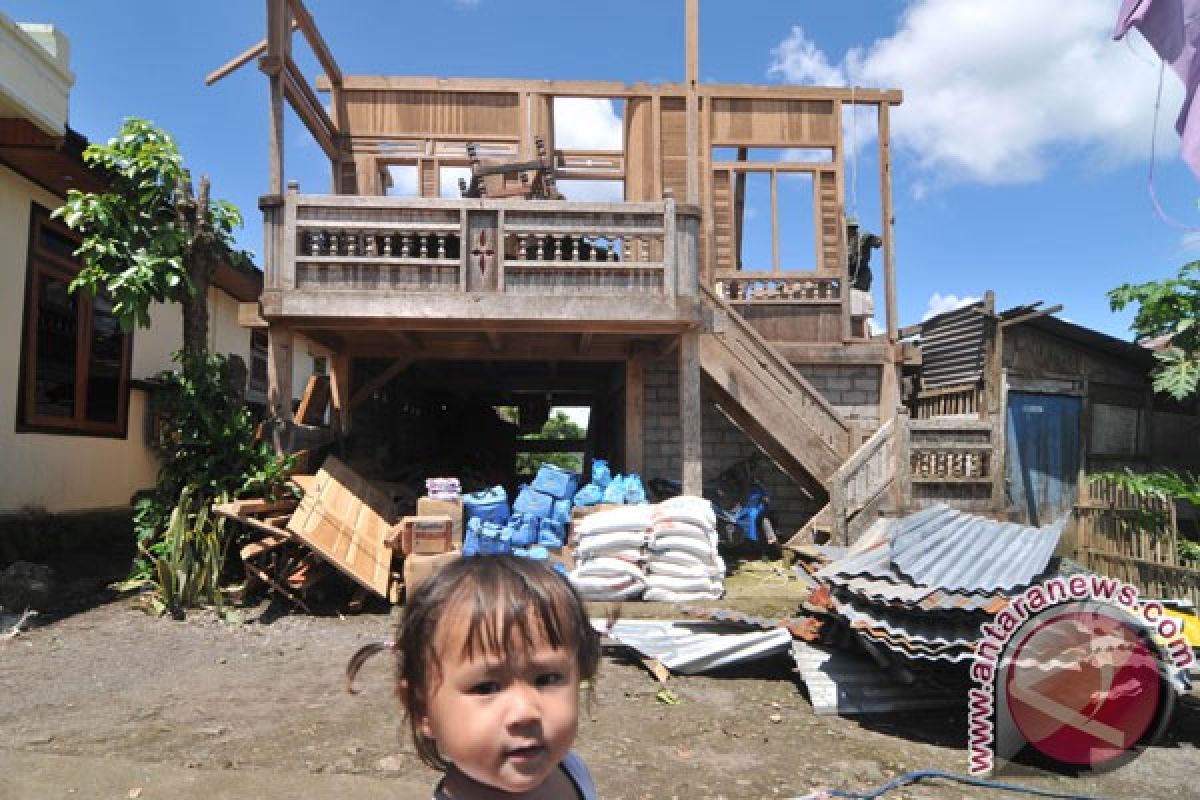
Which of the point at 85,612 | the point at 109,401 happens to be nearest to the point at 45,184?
the point at 109,401

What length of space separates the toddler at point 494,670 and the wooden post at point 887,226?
30.8 ft

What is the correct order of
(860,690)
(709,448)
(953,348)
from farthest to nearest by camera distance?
(953,348), (709,448), (860,690)

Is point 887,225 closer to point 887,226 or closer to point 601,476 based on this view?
point 887,226

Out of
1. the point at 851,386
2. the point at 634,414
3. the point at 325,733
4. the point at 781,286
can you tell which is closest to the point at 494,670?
the point at 325,733

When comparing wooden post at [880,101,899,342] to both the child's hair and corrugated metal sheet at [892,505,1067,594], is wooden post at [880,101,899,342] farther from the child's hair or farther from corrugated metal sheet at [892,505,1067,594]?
the child's hair

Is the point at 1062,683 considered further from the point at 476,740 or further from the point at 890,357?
the point at 890,357

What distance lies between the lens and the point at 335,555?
610cm

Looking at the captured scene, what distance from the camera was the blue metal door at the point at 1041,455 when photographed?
1018 centimetres

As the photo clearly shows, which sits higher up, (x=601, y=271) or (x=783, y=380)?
(x=601, y=271)

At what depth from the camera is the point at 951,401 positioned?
36.8 feet

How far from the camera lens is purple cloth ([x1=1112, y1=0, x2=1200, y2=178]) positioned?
3037mm

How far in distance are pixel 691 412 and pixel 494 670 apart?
6.28m

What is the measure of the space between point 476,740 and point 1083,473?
11.8 m

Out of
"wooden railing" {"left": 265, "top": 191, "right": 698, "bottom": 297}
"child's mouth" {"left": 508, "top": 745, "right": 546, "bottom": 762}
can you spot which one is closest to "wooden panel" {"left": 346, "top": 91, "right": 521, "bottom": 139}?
"wooden railing" {"left": 265, "top": 191, "right": 698, "bottom": 297}
